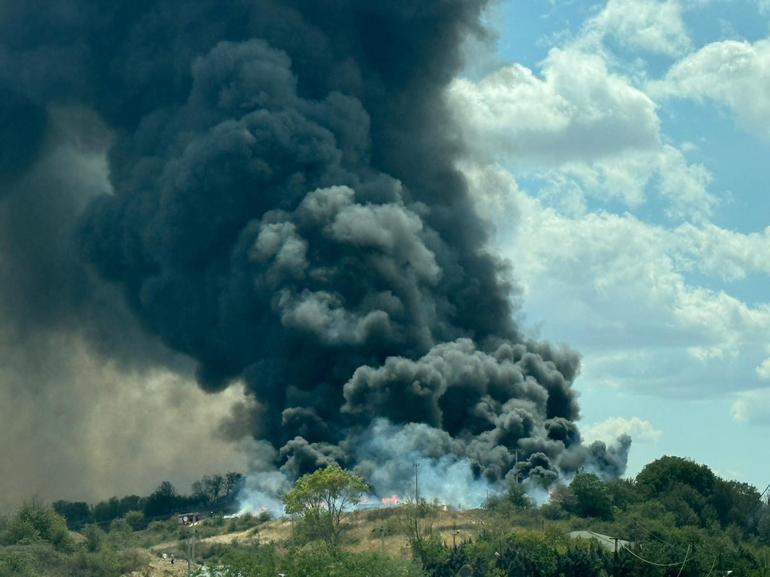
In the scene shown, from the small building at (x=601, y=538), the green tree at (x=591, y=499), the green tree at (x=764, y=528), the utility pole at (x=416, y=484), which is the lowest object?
the small building at (x=601, y=538)

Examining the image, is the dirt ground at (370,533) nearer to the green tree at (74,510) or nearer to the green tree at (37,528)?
the green tree at (37,528)

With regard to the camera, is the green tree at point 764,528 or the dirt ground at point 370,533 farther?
the green tree at point 764,528

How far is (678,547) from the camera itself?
9662 cm

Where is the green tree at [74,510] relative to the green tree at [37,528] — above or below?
above

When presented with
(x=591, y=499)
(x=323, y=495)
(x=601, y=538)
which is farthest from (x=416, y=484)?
(x=601, y=538)

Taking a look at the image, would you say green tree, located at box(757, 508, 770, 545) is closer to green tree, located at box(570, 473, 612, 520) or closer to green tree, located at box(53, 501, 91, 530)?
green tree, located at box(570, 473, 612, 520)

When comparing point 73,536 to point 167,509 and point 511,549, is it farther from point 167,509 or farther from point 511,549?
point 167,509

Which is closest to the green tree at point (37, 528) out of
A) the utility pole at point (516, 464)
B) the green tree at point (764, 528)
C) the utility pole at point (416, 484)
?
the utility pole at point (416, 484)

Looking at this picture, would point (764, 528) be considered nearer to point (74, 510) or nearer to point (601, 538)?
point (601, 538)

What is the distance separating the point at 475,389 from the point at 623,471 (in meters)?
24.0

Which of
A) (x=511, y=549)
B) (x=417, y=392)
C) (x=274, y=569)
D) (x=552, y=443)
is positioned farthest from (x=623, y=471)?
(x=274, y=569)

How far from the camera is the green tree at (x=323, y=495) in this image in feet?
335

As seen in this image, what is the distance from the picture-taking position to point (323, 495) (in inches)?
4075

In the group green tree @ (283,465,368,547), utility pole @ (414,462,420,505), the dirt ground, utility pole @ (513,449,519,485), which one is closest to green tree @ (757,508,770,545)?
utility pole @ (513,449,519,485)
